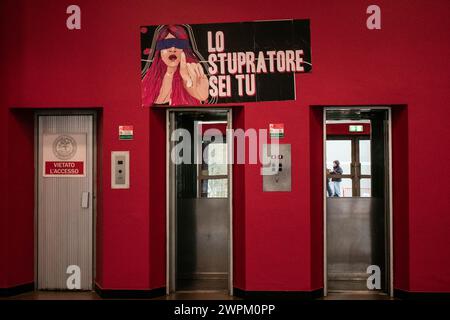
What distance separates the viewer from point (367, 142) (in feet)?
18.8

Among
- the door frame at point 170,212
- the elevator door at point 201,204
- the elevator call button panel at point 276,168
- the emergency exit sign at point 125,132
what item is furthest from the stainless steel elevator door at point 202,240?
the emergency exit sign at point 125,132

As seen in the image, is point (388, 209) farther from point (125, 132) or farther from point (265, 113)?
point (125, 132)

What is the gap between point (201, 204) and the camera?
5.86 m

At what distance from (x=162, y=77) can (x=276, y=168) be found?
1.51m

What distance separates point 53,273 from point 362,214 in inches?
135

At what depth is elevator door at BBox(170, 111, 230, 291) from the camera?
5805mm

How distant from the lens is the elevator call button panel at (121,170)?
18.1ft

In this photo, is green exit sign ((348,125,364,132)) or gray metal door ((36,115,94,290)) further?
gray metal door ((36,115,94,290))

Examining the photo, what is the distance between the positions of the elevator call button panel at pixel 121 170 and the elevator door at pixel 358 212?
212 cm

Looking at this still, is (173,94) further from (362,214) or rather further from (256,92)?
(362,214)

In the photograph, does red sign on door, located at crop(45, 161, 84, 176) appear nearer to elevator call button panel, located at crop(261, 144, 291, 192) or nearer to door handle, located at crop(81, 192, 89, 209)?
door handle, located at crop(81, 192, 89, 209)

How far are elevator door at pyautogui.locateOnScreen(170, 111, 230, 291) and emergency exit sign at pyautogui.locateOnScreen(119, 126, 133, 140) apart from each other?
20.4 inches

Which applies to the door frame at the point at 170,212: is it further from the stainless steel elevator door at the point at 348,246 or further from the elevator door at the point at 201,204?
the stainless steel elevator door at the point at 348,246

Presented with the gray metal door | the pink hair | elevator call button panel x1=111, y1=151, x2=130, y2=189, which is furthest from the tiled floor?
the pink hair
